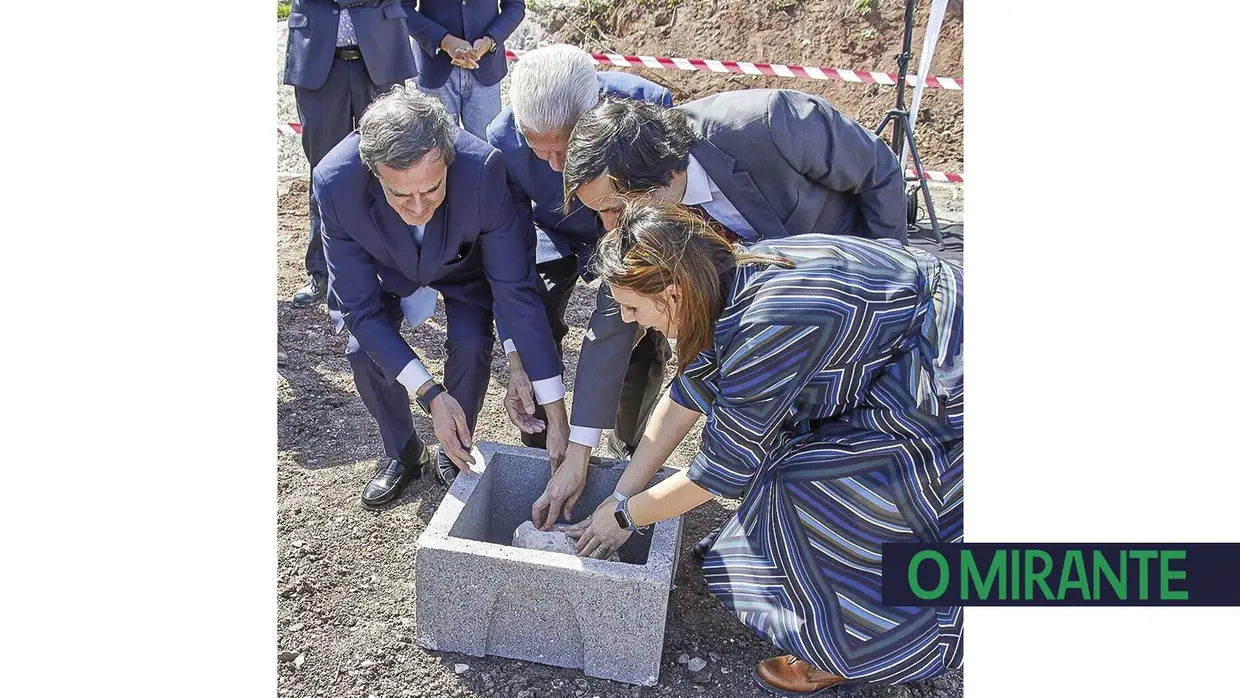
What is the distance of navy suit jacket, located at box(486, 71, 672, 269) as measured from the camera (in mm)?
2992

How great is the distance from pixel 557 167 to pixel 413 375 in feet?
2.44

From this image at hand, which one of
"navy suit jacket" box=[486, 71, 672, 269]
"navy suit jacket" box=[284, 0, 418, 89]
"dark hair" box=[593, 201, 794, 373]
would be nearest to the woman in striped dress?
"dark hair" box=[593, 201, 794, 373]

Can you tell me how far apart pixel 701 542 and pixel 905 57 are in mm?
3073

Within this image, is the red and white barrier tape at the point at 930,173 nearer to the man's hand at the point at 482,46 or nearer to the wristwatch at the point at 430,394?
the man's hand at the point at 482,46

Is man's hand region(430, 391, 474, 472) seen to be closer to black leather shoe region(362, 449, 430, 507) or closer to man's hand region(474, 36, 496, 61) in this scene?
black leather shoe region(362, 449, 430, 507)

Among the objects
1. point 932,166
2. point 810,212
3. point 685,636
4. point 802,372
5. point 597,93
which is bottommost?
point 685,636

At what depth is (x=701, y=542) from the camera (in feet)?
10.3

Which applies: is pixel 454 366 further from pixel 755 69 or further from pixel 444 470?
pixel 755 69

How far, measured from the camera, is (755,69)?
724cm

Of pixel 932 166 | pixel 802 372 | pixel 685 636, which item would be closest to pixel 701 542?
pixel 685 636

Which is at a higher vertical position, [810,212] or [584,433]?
[810,212]

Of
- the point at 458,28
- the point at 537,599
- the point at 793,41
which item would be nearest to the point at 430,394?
the point at 537,599

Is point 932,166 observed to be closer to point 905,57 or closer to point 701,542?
point 905,57

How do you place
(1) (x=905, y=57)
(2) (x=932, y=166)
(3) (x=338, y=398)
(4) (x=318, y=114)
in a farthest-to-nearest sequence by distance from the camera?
(2) (x=932, y=166)
(1) (x=905, y=57)
(4) (x=318, y=114)
(3) (x=338, y=398)
